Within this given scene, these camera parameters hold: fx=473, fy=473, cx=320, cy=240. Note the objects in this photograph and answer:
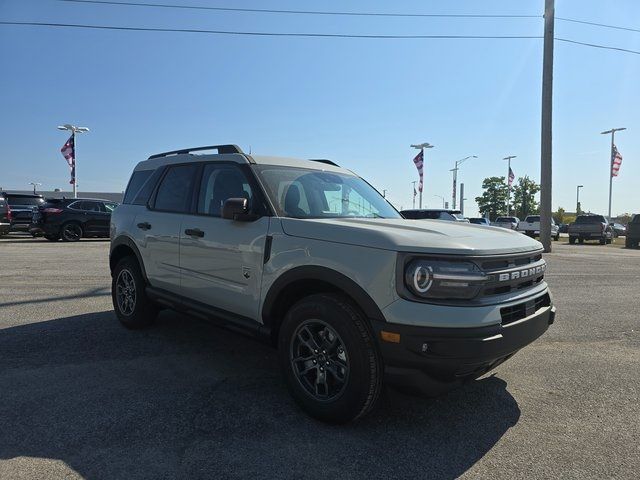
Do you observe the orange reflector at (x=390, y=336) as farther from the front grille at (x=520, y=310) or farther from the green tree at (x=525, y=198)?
the green tree at (x=525, y=198)

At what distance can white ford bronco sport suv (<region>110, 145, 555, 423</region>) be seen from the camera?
112 inches

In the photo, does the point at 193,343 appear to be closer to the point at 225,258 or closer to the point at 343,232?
the point at 225,258

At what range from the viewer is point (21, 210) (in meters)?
21.0

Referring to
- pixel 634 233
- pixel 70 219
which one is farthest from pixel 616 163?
pixel 70 219

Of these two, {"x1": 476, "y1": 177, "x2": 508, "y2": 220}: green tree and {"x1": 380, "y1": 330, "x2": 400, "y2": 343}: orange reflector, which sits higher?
{"x1": 476, "y1": 177, "x2": 508, "y2": 220}: green tree

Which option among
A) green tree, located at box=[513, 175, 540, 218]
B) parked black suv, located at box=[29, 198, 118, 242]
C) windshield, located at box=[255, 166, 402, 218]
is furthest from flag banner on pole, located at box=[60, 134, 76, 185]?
green tree, located at box=[513, 175, 540, 218]

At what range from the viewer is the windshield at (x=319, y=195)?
13.0ft

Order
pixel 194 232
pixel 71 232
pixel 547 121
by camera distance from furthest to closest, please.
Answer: pixel 547 121 → pixel 71 232 → pixel 194 232

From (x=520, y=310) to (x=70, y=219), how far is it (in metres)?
19.4

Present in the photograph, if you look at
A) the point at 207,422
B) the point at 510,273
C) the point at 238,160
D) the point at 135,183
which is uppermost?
the point at 238,160

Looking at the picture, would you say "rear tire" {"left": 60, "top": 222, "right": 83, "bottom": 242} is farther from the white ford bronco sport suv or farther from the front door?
the front door

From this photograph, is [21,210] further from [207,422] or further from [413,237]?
[413,237]

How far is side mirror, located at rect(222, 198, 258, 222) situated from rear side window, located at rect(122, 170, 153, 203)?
7.32 ft

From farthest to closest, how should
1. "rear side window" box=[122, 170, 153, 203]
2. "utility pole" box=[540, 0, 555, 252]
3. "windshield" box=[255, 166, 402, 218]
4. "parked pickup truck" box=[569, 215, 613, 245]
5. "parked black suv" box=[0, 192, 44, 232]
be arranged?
"parked pickup truck" box=[569, 215, 613, 245]
"parked black suv" box=[0, 192, 44, 232]
"utility pole" box=[540, 0, 555, 252]
"rear side window" box=[122, 170, 153, 203]
"windshield" box=[255, 166, 402, 218]
